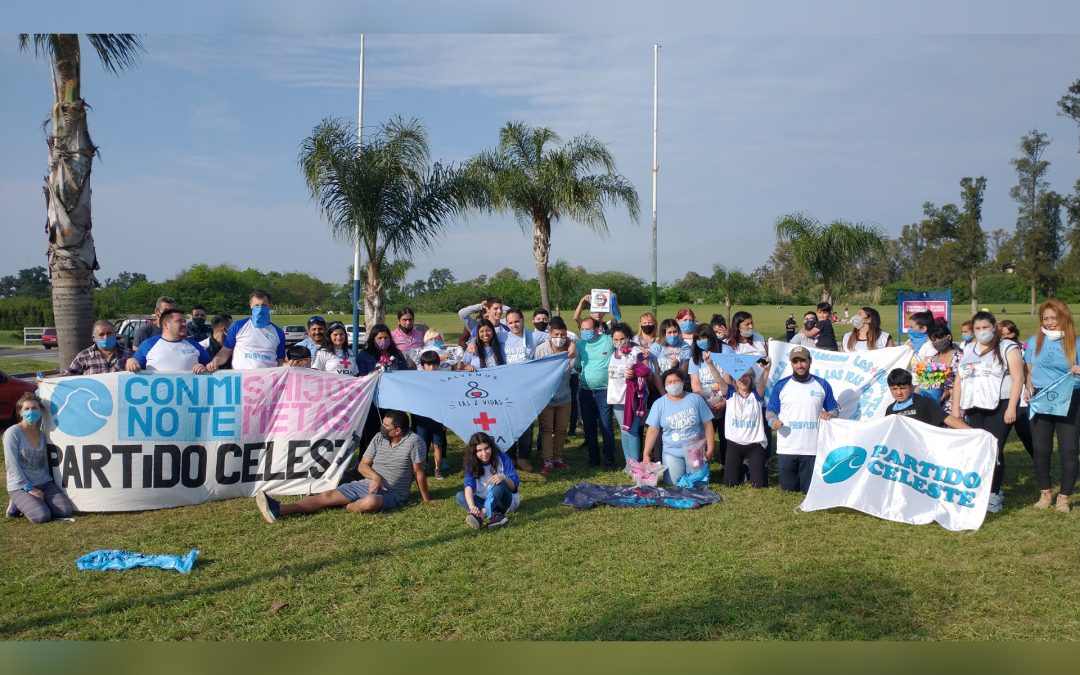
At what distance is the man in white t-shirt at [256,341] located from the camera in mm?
8602

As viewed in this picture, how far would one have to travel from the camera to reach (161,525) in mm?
6965

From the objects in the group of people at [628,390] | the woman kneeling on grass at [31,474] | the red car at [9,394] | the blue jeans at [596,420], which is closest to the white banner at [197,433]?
the woman kneeling on grass at [31,474]

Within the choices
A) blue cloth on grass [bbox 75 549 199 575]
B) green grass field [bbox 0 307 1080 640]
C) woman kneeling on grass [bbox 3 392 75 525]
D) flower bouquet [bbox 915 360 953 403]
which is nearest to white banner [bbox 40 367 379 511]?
woman kneeling on grass [bbox 3 392 75 525]

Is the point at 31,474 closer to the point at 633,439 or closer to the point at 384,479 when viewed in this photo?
the point at 384,479

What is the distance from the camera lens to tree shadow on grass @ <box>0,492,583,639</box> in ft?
16.1

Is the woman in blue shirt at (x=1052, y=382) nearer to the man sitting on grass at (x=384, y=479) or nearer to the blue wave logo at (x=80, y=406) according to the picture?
the man sitting on grass at (x=384, y=479)

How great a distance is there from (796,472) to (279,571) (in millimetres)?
5138

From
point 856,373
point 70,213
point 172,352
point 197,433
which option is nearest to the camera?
point 197,433

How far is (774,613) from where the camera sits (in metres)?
4.94

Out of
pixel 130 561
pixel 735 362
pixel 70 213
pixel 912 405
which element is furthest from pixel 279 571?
pixel 70 213

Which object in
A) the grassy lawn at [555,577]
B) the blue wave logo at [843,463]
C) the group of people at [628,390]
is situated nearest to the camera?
the grassy lawn at [555,577]

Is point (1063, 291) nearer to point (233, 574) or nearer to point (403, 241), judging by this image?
point (233, 574)

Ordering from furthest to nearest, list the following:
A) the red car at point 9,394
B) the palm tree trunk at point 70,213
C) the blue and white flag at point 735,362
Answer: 1. the red car at point 9,394
2. the palm tree trunk at point 70,213
3. the blue and white flag at point 735,362

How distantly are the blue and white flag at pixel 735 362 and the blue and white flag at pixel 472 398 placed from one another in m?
2.00
